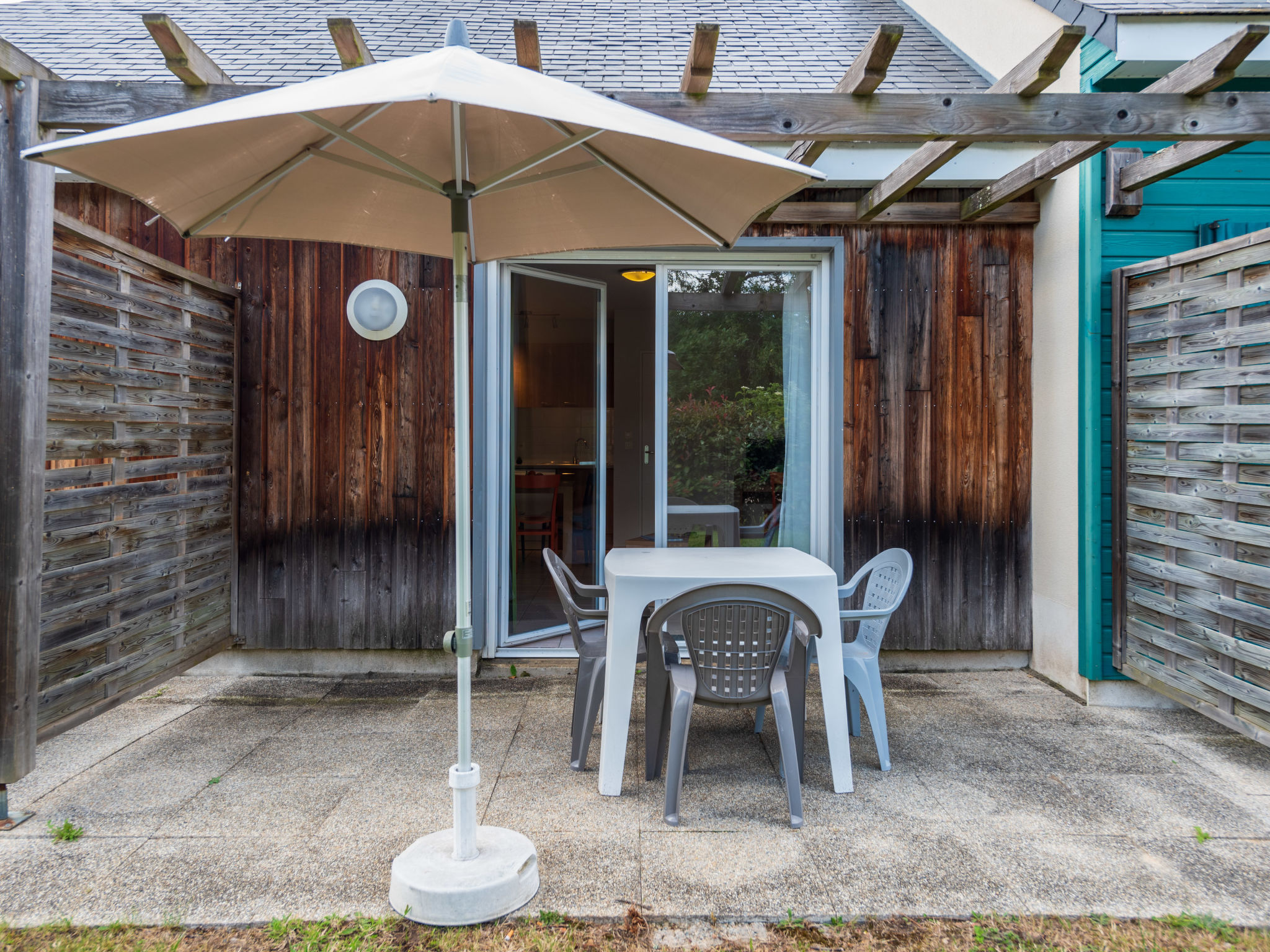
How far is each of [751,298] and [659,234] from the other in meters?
2.00

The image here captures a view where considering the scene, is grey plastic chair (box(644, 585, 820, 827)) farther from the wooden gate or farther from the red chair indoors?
the red chair indoors

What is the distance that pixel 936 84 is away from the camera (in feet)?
14.1

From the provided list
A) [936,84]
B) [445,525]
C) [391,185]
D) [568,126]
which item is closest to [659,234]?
[568,126]

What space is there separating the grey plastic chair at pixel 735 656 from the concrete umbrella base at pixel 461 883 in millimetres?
584

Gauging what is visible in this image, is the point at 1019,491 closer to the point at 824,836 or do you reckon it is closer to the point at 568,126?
the point at 824,836

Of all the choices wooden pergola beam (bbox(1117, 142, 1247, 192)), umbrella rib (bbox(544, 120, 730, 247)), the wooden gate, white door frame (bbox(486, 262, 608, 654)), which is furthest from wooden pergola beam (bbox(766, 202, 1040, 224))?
umbrella rib (bbox(544, 120, 730, 247))

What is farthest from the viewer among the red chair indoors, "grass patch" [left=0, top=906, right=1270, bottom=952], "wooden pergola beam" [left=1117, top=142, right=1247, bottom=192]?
the red chair indoors

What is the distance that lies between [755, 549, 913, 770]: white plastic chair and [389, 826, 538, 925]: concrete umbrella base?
3.96 feet

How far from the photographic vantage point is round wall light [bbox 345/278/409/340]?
166 inches

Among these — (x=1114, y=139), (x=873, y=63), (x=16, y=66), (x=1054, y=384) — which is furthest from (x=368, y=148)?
(x=1054, y=384)

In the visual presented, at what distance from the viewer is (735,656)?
8.43 ft

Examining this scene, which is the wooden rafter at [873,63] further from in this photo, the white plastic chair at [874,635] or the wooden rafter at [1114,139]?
the white plastic chair at [874,635]

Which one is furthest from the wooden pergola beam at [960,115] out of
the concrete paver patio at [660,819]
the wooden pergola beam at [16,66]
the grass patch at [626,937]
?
the grass patch at [626,937]

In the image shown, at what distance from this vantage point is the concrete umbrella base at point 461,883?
2004mm
